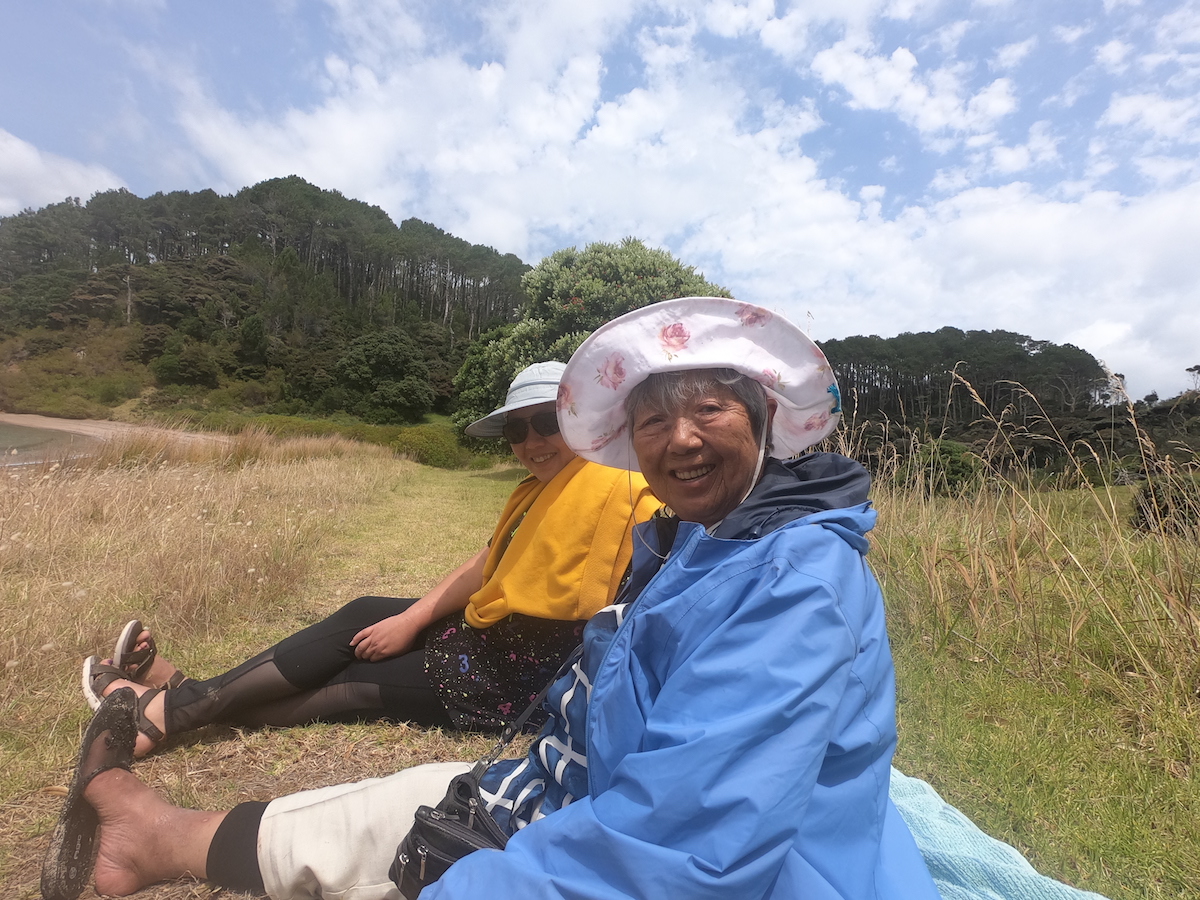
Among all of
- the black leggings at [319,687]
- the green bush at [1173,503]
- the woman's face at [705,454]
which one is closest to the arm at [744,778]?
the woman's face at [705,454]

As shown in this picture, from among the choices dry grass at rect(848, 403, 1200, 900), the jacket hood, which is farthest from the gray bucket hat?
dry grass at rect(848, 403, 1200, 900)

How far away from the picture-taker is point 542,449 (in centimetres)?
234

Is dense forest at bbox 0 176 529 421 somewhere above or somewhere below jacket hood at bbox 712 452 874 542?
above

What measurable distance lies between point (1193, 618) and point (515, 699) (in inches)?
110

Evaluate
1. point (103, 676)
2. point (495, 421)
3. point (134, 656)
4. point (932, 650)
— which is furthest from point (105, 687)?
point (932, 650)

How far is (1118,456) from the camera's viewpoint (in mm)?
3426

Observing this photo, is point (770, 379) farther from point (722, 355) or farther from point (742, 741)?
point (742, 741)

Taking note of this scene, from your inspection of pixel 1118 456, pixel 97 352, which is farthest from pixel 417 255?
pixel 1118 456

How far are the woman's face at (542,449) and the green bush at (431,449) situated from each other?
1916cm

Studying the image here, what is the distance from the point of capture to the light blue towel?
1.58 meters

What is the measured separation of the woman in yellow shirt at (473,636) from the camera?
80.7 inches

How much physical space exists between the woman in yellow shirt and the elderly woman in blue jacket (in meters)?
0.42

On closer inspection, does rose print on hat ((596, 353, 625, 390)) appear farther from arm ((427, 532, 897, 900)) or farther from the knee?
the knee

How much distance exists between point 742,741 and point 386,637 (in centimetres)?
193
